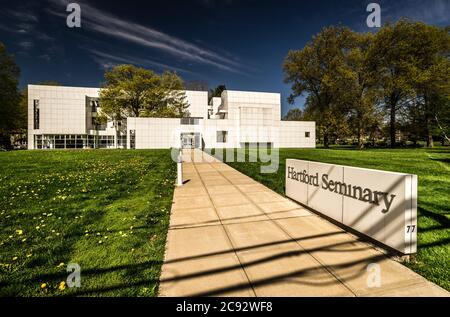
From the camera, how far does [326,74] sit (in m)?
37.1

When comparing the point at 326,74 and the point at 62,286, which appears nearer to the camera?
the point at 62,286

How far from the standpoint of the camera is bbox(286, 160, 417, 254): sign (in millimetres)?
3199

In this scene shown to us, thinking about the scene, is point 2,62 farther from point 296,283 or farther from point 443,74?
point 443,74

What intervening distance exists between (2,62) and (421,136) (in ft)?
243

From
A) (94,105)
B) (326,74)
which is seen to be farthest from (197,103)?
(326,74)

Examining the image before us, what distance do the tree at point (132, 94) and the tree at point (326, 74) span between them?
83.8 feet

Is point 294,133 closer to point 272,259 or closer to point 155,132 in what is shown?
point 155,132

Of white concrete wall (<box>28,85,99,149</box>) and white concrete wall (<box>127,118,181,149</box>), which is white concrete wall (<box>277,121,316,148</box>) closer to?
white concrete wall (<box>127,118,181,149</box>)

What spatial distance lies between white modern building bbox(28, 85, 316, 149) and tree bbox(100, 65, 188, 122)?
17.5 ft

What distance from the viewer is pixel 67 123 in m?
52.2

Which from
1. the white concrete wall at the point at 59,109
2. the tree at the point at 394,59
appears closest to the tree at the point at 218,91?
the white concrete wall at the point at 59,109

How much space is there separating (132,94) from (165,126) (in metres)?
12.6

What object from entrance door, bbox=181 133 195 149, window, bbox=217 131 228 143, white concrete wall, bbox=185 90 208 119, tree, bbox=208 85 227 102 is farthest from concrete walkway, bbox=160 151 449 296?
tree, bbox=208 85 227 102
